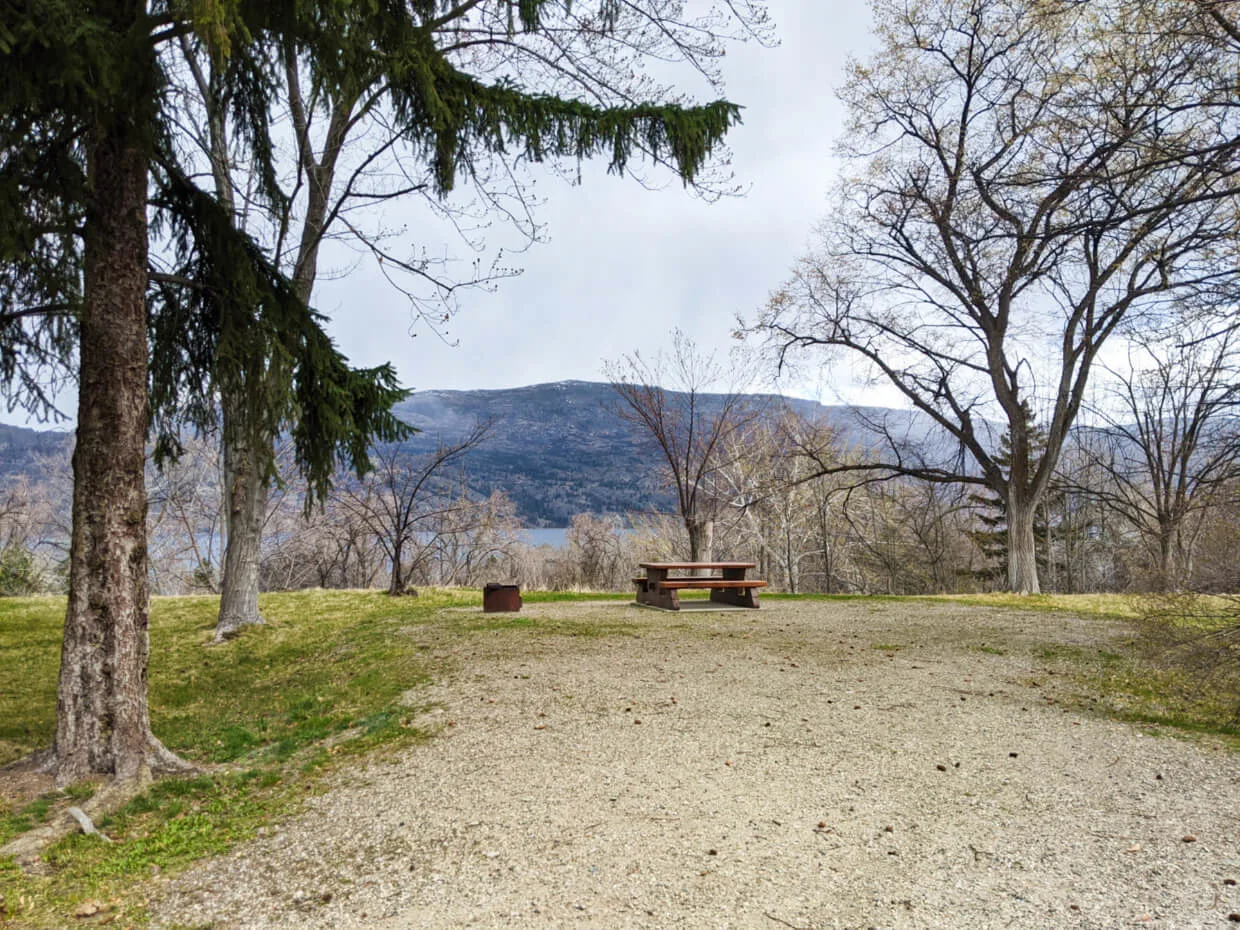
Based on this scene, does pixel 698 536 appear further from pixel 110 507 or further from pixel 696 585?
pixel 110 507

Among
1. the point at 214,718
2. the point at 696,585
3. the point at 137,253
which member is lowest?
the point at 214,718

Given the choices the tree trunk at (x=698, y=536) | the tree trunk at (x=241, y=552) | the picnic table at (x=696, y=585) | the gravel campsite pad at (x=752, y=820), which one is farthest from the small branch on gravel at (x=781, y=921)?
the tree trunk at (x=698, y=536)

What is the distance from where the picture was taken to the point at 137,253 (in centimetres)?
423

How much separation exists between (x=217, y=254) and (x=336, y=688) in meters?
3.52

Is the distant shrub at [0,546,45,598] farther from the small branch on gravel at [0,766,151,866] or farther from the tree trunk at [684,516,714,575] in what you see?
the small branch on gravel at [0,766,151,866]

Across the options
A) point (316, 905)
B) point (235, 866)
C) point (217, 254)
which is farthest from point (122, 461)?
point (316, 905)

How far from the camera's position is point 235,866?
3.10 meters

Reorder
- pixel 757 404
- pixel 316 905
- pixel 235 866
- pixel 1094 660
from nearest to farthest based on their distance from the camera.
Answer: pixel 316 905 → pixel 235 866 → pixel 1094 660 → pixel 757 404

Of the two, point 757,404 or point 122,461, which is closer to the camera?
point 122,461

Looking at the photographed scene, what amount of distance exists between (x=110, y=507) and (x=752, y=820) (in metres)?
3.74

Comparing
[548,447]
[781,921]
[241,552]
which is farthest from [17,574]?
[548,447]

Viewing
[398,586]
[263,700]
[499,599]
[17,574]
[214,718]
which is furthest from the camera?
[17,574]

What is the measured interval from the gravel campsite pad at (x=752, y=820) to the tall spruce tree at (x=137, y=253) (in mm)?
1580

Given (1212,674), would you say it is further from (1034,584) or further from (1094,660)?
(1034,584)
